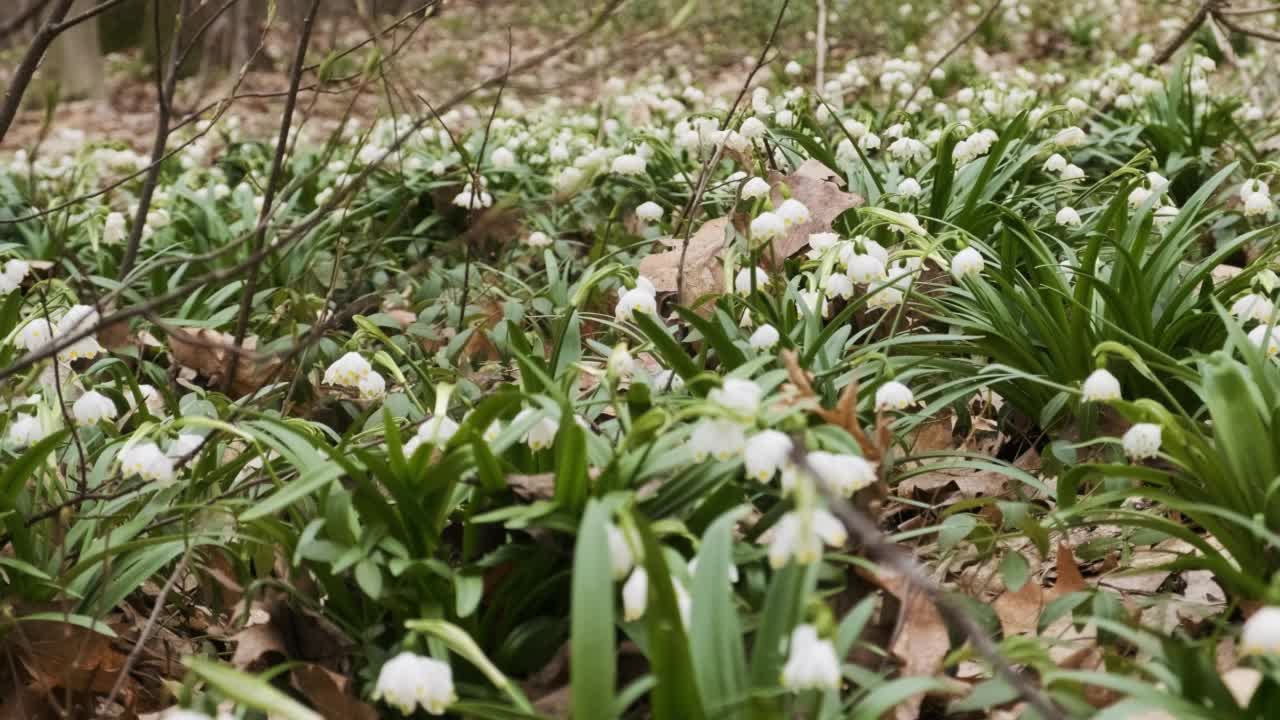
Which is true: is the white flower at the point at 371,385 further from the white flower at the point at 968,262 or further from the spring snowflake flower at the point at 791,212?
the white flower at the point at 968,262

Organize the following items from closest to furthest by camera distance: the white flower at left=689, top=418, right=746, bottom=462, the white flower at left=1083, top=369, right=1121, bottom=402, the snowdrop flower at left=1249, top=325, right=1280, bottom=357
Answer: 1. the white flower at left=689, top=418, right=746, bottom=462
2. the white flower at left=1083, top=369, right=1121, bottom=402
3. the snowdrop flower at left=1249, top=325, right=1280, bottom=357

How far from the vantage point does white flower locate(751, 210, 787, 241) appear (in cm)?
224

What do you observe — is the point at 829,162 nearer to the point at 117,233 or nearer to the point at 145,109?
the point at 117,233

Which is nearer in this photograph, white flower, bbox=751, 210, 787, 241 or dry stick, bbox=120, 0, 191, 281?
white flower, bbox=751, 210, 787, 241

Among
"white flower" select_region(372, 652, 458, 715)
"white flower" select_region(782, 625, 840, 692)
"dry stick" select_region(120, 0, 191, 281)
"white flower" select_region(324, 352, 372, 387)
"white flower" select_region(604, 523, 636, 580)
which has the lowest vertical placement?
"white flower" select_region(372, 652, 458, 715)

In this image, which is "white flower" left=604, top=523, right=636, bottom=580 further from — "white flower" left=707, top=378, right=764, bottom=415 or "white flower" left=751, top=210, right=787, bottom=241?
"white flower" left=751, top=210, right=787, bottom=241

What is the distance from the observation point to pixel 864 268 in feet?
7.27

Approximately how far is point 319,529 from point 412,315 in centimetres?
176

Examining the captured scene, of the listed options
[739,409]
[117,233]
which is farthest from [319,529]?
[117,233]

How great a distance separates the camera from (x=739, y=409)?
56.3 inches

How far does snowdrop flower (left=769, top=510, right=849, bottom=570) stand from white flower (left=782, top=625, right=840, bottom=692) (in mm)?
81

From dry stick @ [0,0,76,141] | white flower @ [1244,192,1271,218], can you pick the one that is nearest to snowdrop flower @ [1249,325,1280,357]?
white flower @ [1244,192,1271,218]

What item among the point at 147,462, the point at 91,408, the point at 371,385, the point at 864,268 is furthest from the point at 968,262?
the point at 91,408

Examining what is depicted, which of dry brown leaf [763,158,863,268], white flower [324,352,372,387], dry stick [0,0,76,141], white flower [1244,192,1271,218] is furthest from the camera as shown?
dry brown leaf [763,158,863,268]
